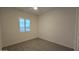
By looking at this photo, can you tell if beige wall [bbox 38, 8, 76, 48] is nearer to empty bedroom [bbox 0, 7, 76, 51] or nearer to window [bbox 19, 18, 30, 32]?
empty bedroom [bbox 0, 7, 76, 51]

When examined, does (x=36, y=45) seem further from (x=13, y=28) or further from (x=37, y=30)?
(x=13, y=28)

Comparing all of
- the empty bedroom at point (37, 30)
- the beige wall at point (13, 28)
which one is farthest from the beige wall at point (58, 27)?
the beige wall at point (13, 28)

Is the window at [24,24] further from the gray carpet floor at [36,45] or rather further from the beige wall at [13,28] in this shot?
the gray carpet floor at [36,45]

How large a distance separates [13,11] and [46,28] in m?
0.54

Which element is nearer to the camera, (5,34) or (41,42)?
(5,34)

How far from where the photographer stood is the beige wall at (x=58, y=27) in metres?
0.91

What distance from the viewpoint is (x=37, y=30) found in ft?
3.22

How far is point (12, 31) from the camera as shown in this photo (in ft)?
3.11

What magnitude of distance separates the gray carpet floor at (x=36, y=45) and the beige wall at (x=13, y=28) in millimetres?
66

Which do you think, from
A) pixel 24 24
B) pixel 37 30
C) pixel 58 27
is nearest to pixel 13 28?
pixel 24 24

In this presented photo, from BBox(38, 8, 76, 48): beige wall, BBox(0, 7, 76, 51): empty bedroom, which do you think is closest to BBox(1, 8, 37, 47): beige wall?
BBox(0, 7, 76, 51): empty bedroom
